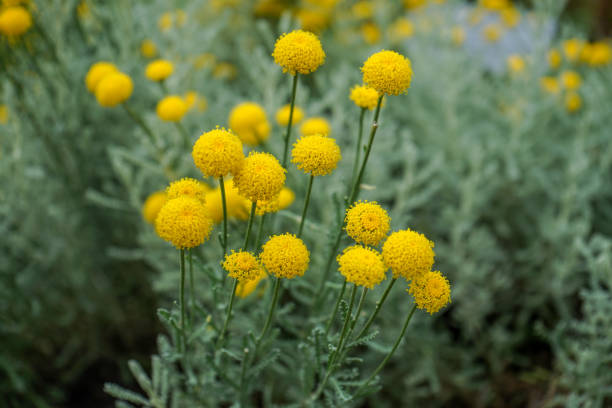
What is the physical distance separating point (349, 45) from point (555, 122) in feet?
→ 3.83

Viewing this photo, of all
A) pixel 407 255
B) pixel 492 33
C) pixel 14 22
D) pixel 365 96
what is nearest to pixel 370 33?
pixel 492 33

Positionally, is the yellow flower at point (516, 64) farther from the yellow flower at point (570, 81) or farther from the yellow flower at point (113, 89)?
the yellow flower at point (113, 89)

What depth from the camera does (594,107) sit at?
1.85 metres

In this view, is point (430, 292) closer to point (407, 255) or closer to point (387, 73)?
point (407, 255)

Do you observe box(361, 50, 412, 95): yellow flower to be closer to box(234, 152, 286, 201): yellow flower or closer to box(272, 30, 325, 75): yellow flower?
box(272, 30, 325, 75): yellow flower

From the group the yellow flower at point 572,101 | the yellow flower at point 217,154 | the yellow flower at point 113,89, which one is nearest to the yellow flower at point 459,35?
the yellow flower at point 572,101

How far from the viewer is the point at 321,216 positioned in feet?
5.72

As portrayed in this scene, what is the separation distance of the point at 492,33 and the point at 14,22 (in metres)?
2.41

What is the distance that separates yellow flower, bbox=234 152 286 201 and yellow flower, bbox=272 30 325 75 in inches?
6.7

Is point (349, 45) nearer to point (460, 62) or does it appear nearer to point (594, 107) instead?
point (460, 62)

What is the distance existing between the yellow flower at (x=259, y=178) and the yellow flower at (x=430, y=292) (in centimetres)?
26

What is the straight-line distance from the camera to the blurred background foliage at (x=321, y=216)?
1.56m

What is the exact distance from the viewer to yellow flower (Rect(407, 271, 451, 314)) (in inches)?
29.4

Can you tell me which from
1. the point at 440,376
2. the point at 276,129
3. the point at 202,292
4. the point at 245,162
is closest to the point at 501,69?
the point at 276,129
